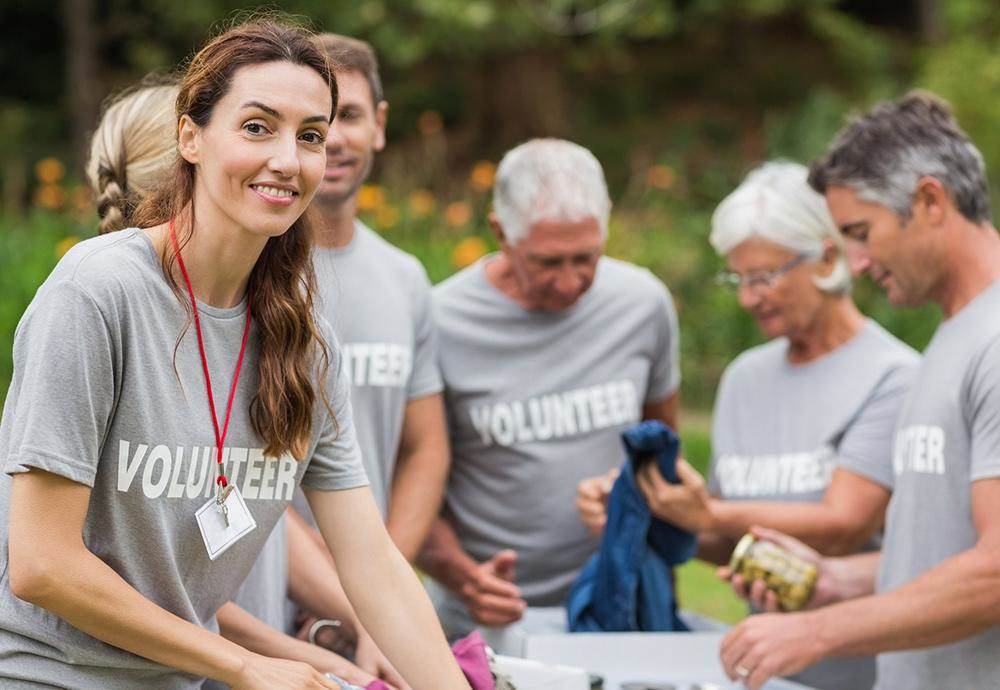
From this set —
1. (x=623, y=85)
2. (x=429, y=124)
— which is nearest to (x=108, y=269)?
(x=429, y=124)

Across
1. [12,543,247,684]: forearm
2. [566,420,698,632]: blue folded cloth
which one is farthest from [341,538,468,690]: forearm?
[566,420,698,632]: blue folded cloth

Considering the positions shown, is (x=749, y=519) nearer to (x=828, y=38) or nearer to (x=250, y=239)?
(x=250, y=239)

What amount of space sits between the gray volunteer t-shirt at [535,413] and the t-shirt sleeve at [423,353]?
0.58 ft

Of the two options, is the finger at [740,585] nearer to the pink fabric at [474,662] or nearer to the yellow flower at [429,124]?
the pink fabric at [474,662]

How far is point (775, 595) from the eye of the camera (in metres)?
3.34

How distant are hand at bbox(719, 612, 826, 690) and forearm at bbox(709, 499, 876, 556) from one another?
47cm

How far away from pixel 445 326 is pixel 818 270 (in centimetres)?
104

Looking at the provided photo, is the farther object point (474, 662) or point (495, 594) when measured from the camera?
point (495, 594)

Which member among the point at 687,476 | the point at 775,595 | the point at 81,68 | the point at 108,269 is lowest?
the point at 775,595

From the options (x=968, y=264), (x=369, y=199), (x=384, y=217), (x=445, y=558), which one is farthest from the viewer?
(x=384, y=217)

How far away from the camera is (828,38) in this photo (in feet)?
59.6

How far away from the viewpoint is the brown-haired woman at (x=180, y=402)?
206cm

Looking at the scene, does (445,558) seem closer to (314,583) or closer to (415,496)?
(415,496)

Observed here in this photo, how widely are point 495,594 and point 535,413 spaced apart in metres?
0.54
